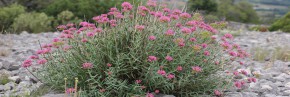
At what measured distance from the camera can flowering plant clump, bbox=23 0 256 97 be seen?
3537 millimetres

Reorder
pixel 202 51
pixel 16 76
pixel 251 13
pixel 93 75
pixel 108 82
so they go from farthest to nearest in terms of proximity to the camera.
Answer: pixel 251 13, pixel 16 76, pixel 202 51, pixel 93 75, pixel 108 82

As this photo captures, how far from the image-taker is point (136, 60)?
11.8ft

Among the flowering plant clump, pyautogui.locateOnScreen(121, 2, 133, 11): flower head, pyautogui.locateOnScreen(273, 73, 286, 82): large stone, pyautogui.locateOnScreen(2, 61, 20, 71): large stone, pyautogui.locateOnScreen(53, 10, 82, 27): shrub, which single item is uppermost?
pyautogui.locateOnScreen(121, 2, 133, 11): flower head

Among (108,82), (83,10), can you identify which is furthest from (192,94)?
(83,10)

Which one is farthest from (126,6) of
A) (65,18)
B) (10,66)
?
(65,18)

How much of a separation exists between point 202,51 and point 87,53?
4.16 feet

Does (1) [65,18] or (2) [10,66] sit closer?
(2) [10,66]

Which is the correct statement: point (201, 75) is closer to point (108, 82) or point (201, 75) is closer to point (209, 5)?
point (108, 82)

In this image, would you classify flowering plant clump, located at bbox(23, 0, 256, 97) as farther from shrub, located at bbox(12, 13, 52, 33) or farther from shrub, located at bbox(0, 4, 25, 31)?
Answer: shrub, located at bbox(0, 4, 25, 31)

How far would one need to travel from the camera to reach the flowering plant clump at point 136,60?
3.54m

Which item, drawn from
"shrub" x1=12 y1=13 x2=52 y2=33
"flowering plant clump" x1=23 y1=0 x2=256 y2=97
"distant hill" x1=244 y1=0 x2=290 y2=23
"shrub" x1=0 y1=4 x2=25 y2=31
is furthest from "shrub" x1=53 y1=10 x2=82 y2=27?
"distant hill" x1=244 y1=0 x2=290 y2=23

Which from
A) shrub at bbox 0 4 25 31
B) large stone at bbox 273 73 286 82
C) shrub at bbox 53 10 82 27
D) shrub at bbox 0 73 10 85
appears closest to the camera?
shrub at bbox 0 73 10 85

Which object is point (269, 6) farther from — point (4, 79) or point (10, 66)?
point (4, 79)

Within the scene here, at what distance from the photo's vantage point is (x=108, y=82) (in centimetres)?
348
